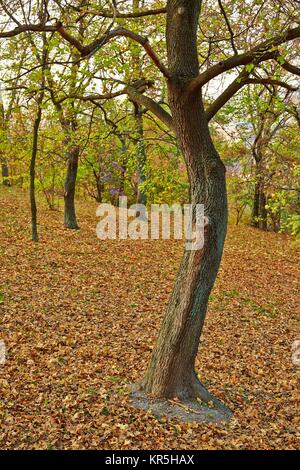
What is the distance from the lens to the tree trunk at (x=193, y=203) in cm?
474

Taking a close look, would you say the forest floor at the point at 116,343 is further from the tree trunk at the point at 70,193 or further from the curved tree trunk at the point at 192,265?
the curved tree trunk at the point at 192,265

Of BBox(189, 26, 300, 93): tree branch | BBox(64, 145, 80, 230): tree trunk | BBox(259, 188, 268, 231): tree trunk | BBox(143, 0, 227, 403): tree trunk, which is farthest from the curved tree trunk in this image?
BBox(259, 188, 268, 231): tree trunk

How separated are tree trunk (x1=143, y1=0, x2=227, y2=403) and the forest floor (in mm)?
560

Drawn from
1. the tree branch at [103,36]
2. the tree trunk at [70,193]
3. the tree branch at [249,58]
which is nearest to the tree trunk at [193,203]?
the tree branch at [249,58]

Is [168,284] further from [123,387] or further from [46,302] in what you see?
[123,387]

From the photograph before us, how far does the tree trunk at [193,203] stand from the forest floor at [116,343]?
56 cm

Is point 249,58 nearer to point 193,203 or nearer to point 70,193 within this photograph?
point 193,203

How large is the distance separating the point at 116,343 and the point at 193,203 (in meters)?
3.19

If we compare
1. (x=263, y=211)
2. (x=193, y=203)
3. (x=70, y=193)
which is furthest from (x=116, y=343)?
(x=263, y=211)

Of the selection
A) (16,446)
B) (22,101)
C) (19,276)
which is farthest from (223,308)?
(22,101)

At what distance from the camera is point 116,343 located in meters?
7.10

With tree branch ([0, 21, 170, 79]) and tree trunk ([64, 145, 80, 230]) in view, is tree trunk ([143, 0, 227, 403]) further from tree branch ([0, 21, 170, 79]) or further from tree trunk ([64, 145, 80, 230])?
tree trunk ([64, 145, 80, 230])

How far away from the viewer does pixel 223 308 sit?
966 cm

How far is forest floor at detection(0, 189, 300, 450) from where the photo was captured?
4723 mm
